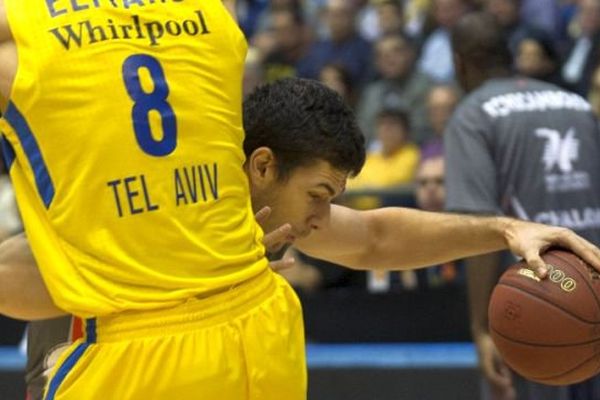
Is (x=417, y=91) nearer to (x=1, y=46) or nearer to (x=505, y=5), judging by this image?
(x=505, y=5)

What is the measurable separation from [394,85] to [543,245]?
6.85m

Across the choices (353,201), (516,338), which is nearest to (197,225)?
(516,338)

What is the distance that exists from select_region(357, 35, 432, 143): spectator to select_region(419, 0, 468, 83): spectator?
13 centimetres

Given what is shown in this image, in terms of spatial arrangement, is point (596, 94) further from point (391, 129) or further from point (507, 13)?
point (507, 13)

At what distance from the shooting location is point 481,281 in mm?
5797

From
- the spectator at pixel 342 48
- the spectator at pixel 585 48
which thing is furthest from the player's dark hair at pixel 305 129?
the spectator at pixel 342 48

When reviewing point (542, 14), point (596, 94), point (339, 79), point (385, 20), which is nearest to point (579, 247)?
point (596, 94)

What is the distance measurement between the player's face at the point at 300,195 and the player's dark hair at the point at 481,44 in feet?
8.46

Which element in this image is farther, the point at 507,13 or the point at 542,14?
the point at 542,14

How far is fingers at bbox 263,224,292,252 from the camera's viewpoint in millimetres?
3418

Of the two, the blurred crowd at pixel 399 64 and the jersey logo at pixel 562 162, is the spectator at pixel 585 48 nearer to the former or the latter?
the blurred crowd at pixel 399 64

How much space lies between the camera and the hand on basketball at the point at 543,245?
139 inches

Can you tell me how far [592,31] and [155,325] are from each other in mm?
7197

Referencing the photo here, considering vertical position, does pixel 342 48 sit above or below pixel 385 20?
below
